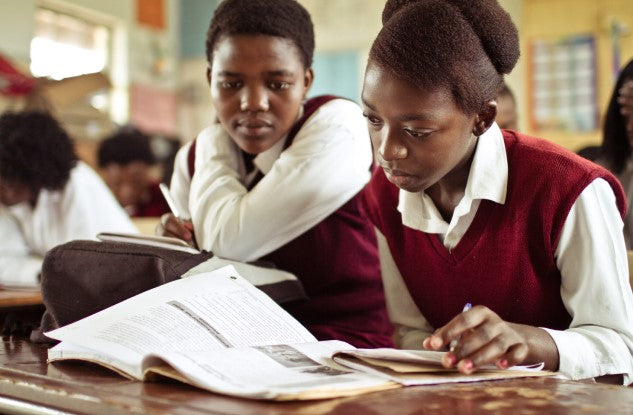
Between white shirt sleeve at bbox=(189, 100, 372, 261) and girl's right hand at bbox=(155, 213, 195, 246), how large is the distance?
21 millimetres

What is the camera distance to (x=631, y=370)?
3.42 ft

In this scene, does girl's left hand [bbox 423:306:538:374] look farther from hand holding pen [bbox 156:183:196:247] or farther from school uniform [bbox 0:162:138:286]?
school uniform [bbox 0:162:138:286]

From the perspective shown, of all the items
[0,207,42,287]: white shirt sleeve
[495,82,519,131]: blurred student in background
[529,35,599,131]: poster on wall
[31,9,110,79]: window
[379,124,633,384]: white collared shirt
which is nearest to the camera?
[379,124,633,384]: white collared shirt

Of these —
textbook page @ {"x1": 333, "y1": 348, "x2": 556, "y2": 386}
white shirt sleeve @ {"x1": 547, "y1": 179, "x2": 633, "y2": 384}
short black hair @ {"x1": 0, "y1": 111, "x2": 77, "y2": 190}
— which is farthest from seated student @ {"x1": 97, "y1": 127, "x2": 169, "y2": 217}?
textbook page @ {"x1": 333, "y1": 348, "x2": 556, "y2": 386}

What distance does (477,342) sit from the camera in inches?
32.5

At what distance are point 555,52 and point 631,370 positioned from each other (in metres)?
4.44

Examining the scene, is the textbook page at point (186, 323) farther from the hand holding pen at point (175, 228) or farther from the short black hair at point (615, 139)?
the short black hair at point (615, 139)

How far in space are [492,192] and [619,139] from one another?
1209 mm

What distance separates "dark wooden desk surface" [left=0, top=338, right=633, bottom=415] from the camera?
693 millimetres

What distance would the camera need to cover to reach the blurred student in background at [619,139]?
2.08 meters

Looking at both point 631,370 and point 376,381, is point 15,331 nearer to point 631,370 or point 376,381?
point 376,381

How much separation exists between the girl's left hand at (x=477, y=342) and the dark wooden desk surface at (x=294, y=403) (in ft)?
0.09

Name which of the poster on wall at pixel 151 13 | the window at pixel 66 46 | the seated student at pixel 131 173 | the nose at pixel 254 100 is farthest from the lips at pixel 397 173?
the poster on wall at pixel 151 13

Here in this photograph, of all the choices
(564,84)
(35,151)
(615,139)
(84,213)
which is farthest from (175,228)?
(564,84)
